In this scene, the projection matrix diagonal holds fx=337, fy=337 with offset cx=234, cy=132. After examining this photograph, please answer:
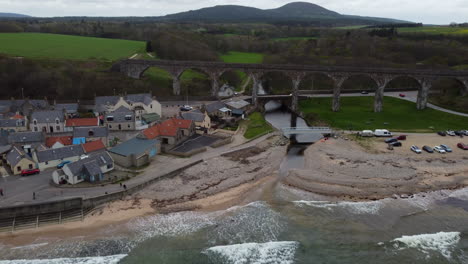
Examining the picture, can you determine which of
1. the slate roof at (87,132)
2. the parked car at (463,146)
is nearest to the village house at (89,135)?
the slate roof at (87,132)

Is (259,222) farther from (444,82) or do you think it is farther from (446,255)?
(444,82)

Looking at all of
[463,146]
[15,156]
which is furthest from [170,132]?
[463,146]

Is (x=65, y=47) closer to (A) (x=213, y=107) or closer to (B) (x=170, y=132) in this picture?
(A) (x=213, y=107)

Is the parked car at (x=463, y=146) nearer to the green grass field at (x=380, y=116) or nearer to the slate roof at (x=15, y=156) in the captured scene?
the green grass field at (x=380, y=116)

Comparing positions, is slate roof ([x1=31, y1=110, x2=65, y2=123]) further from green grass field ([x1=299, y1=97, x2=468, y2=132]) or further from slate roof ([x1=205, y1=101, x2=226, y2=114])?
green grass field ([x1=299, y1=97, x2=468, y2=132])

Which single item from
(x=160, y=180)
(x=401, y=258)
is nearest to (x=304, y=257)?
(x=401, y=258)

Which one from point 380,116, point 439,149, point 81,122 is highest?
point 81,122

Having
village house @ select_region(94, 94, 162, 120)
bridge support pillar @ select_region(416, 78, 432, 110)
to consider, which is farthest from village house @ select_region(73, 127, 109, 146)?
bridge support pillar @ select_region(416, 78, 432, 110)

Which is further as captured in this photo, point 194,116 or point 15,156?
point 194,116
